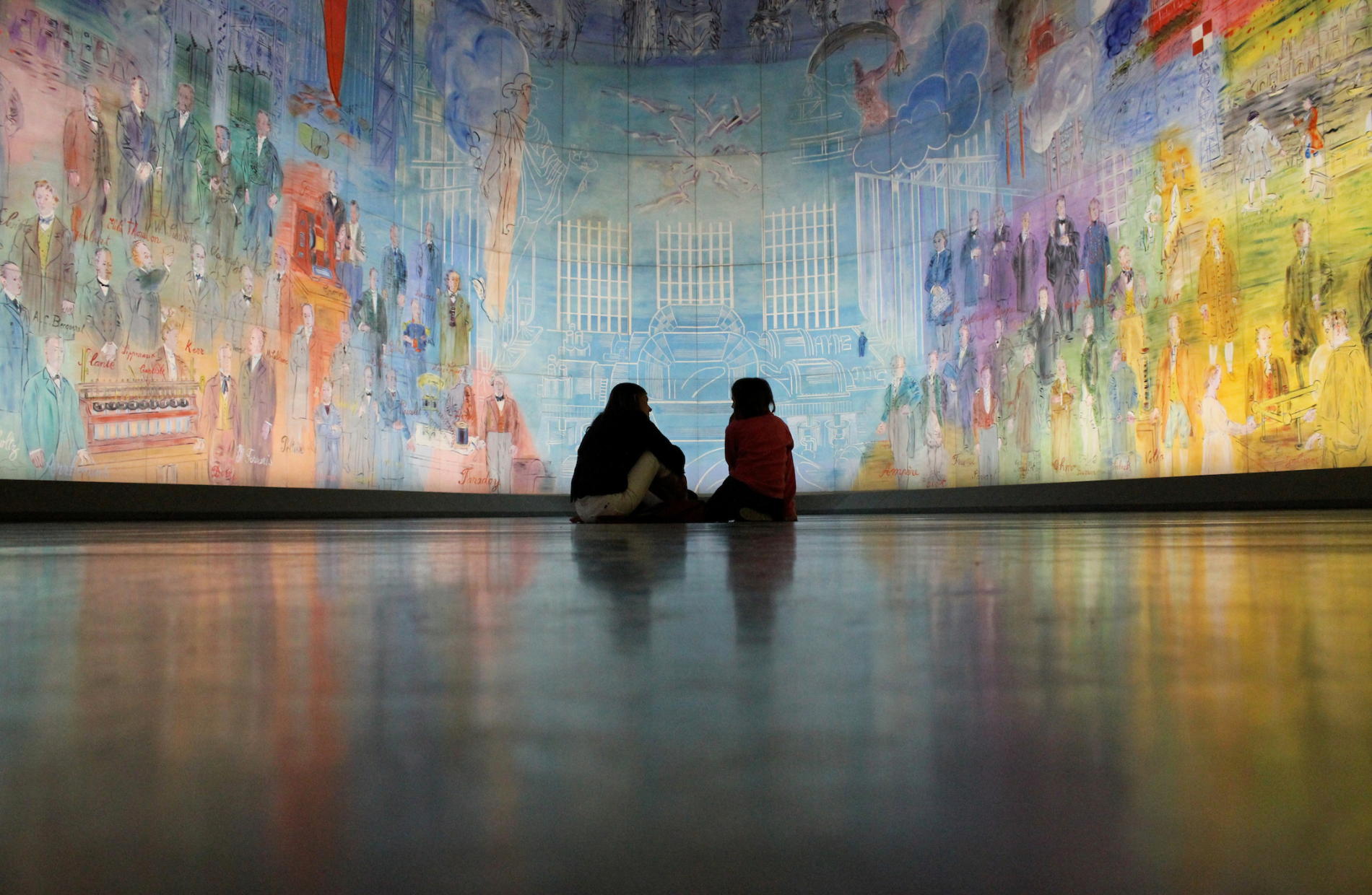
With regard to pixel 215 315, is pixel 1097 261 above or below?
above

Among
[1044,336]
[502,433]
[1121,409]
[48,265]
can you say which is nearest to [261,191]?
[48,265]

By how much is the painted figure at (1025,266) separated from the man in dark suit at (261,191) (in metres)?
9.39

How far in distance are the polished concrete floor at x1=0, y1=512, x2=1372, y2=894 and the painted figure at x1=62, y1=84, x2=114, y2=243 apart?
10.0m

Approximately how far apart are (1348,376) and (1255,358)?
1.11 meters

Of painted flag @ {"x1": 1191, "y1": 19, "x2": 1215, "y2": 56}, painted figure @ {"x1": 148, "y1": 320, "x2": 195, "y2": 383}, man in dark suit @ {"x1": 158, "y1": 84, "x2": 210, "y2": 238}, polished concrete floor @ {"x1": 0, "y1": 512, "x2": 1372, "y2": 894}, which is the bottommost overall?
polished concrete floor @ {"x1": 0, "y1": 512, "x2": 1372, "y2": 894}

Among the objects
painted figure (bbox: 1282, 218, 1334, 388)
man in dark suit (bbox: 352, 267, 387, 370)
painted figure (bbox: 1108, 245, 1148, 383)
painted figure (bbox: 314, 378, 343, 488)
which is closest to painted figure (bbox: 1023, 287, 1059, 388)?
painted figure (bbox: 1108, 245, 1148, 383)

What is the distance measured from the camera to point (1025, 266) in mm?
13273

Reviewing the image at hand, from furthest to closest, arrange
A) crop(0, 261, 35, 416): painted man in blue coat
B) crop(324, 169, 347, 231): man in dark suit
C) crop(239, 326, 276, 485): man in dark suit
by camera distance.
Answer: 1. crop(324, 169, 347, 231): man in dark suit
2. crop(239, 326, 276, 485): man in dark suit
3. crop(0, 261, 35, 416): painted man in blue coat

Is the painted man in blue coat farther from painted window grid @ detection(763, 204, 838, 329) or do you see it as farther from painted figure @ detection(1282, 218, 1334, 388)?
painted figure @ detection(1282, 218, 1334, 388)

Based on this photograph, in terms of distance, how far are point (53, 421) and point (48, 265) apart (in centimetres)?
137

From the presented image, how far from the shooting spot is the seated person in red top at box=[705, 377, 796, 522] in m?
6.21

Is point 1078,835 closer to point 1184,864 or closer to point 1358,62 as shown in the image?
point 1184,864

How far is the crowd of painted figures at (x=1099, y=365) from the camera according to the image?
900 centimetres

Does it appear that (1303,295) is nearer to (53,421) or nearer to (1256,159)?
(1256,159)
